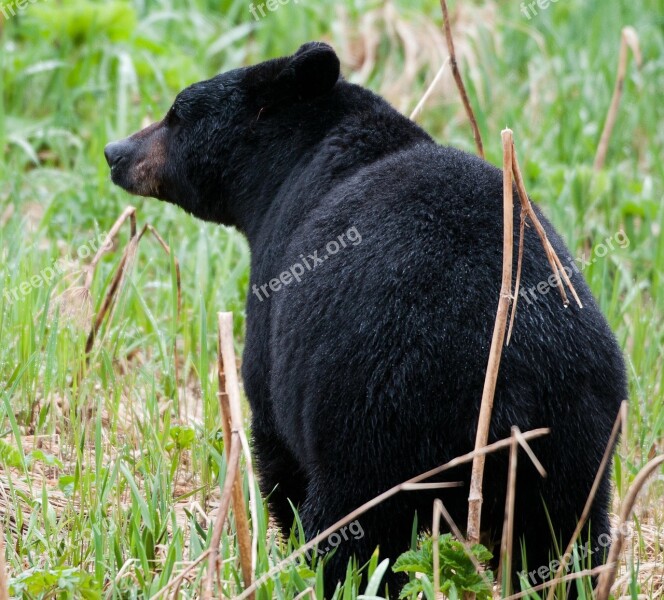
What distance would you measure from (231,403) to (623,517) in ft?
3.00

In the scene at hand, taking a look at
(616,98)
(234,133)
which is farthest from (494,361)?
(616,98)

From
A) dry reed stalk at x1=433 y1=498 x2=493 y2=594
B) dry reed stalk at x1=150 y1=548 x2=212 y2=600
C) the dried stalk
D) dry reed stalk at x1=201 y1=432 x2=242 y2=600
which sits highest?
the dried stalk

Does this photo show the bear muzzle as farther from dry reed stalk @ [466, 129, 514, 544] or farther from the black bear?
dry reed stalk @ [466, 129, 514, 544]

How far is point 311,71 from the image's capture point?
361 centimetres

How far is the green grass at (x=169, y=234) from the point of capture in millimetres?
3180

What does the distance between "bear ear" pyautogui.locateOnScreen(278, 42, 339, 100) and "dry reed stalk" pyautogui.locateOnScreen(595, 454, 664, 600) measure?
185 centimetres

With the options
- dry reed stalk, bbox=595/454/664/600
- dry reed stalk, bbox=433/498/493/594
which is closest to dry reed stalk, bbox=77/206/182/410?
dry reed stalk, bbox=433/498/493/594

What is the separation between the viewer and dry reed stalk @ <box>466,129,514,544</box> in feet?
7.97

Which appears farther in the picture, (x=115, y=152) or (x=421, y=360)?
(x=115, y=152)

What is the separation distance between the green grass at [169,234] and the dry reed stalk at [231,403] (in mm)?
58

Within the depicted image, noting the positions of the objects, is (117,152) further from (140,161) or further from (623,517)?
(623,517)

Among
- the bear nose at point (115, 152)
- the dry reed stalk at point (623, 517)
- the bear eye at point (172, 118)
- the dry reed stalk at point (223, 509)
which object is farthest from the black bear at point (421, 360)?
the bear nose at point (115, 152)

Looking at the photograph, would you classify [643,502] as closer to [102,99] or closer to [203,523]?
[203,523]

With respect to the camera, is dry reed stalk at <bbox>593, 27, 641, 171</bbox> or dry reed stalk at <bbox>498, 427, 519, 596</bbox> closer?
dry reed stalk at <bbox>498, 427, 519, 596</bbox>
